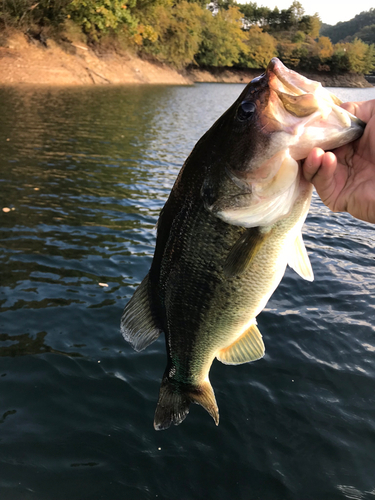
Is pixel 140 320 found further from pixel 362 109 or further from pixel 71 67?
pixel 71 67

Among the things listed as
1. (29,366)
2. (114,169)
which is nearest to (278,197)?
(29,366)

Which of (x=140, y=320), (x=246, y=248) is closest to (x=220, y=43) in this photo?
(x=140, y=320)

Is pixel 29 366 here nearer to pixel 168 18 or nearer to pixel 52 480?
pixel 52 480

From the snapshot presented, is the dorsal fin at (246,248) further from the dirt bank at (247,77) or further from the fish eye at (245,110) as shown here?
the dirt bank at (247,77)

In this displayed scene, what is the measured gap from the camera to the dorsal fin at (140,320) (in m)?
2.67

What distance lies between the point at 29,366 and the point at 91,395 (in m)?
0.83

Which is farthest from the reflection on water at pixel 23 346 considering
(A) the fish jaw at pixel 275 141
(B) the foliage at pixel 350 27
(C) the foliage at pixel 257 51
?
(B) the foliage at pixel 350 27

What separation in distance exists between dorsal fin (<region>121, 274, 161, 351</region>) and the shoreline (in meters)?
30.7

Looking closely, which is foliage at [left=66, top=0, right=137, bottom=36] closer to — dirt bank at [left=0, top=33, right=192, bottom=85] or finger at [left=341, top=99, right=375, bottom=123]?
dirt bank at [left=0, top=33, right=192, bottom=85]

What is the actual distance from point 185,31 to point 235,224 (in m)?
58.3

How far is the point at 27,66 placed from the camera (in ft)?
99.3

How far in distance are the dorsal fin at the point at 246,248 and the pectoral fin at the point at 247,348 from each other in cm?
77

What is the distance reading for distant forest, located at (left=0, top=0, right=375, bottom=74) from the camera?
34312 mm

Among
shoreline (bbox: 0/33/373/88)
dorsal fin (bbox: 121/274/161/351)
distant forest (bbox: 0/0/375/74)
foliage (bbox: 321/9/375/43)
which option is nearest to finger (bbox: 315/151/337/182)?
dorsal fin (bbox: 121/274/161/351)
